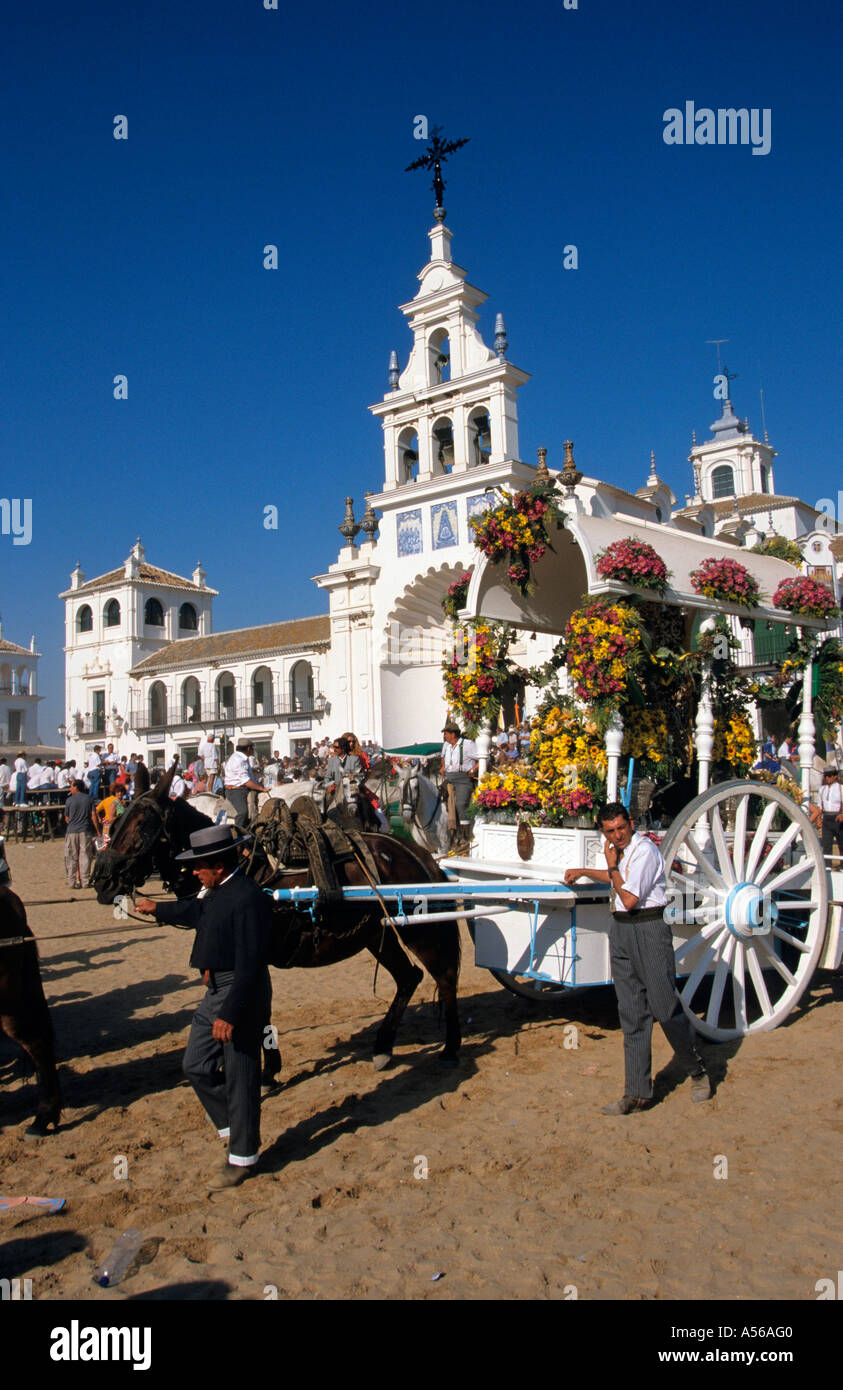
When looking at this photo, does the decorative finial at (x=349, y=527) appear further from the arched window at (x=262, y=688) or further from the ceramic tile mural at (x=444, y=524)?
the arched window at (x=262, y=688)

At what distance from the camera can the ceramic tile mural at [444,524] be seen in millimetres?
26312

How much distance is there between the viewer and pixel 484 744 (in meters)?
7.62

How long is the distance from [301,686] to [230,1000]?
36.7 meters

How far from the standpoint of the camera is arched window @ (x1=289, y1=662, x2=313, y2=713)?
39.5m

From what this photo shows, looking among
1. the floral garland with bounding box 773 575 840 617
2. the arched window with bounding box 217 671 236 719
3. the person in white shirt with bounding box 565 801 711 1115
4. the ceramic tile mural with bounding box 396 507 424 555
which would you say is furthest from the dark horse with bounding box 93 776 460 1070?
the arched window with bounding box 217 671 236 719

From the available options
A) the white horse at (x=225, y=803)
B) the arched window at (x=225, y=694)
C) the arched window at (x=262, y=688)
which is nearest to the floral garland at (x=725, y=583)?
the white horse at (x=225, y=803)

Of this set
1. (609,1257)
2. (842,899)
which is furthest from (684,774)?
(609,1257)

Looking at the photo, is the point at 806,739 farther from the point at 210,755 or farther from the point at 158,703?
the point at 158,703

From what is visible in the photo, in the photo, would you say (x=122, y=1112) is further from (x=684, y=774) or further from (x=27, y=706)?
(x=27, y=706)

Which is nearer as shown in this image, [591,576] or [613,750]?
[613,750]

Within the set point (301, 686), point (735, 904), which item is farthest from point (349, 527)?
point (735, 904)

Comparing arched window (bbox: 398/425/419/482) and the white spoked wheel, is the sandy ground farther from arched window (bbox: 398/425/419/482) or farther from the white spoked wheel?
arched window (bbox: 398/425/419/482)

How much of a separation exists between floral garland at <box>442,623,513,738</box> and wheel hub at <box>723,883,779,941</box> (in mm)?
2536
